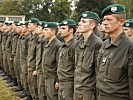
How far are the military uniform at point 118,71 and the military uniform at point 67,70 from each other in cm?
137

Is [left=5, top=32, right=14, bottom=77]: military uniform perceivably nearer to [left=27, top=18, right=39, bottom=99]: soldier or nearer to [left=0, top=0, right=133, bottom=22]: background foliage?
[left=27, top=18, right=39, bottom=99]: soldier

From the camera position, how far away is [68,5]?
5766 centimetres

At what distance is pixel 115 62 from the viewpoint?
3791mm

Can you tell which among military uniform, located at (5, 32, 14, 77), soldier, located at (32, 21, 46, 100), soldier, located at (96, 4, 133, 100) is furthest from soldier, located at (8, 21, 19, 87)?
soldier, located at (96, 4, 133, 100)

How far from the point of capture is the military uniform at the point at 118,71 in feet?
12.2

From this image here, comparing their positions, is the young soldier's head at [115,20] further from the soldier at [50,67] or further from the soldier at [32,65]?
the soldier at [32,65]

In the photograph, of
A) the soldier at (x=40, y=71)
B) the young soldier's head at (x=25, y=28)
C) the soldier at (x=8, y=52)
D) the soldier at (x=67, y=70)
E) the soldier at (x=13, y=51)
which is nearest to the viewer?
the soldier at (x=67, y=70)

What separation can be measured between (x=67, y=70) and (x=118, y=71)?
5.37ft

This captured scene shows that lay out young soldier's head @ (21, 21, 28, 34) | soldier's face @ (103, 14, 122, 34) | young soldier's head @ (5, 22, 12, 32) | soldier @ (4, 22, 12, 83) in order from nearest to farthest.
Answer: soldier's face @ (103, 14, 122, 34) → young soldier's head @ (21, 21, 28, 34) → soldier @ (4, 22, 12, 83) → young soldier's head @ (5, 22, 12, 32)

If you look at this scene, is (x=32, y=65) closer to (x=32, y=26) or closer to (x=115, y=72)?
(x=32, y=26)

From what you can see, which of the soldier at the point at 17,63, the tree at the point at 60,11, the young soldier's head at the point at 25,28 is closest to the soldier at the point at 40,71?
the young soldier's head at the point at 25,28

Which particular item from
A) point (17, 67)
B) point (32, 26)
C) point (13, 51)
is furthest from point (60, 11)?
point (32, 26)

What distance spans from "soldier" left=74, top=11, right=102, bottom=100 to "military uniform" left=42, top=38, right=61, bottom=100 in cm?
127

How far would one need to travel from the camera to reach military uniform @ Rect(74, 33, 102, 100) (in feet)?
14.9
